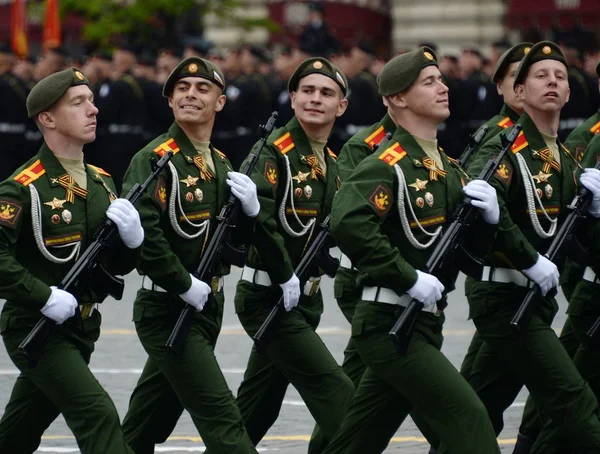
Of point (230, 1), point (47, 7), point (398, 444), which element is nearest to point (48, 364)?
point (398, 444)

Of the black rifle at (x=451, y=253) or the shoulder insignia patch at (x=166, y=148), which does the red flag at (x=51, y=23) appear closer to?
the shoulder insignia patch at (x=166, y=148)

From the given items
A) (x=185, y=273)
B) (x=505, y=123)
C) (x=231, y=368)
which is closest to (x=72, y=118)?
(x=185, y=273)

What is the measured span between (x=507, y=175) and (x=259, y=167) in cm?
131

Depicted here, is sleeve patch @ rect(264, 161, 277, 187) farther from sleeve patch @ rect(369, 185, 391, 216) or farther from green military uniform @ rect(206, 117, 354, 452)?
sleeve patch @ rect(369, 185, 391, 216)

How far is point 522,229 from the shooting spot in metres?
7.64

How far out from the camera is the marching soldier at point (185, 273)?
6.96 m

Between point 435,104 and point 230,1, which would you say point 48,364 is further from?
point 230,1

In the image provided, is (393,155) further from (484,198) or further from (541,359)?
(541,359)

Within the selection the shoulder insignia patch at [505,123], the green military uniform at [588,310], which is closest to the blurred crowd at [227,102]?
the shoulder insignia patch at [505,123]

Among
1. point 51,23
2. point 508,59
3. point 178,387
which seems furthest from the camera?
point 51,23

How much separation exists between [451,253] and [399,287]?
376mm

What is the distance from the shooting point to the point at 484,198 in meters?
6.88

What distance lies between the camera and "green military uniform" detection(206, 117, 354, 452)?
7.52m

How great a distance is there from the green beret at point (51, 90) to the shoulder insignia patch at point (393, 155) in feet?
4.68
